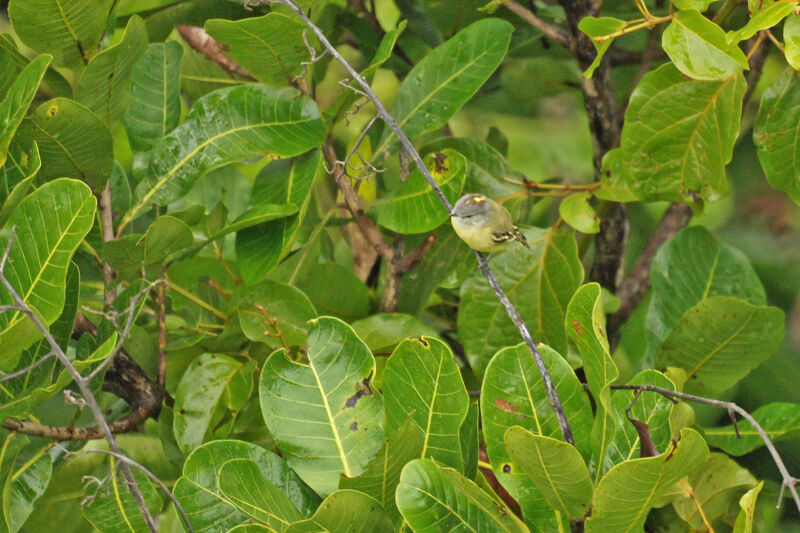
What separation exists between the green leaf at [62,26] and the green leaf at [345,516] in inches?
25.1

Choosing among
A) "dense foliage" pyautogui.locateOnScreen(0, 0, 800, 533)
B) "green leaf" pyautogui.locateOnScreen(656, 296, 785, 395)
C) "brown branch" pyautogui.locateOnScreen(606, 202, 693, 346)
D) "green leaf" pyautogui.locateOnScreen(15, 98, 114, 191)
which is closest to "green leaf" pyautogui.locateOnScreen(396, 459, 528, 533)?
"dense foliage" pyautogui.locateOnScreen(0, 0, 800, 533)

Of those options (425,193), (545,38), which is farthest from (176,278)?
(545,38)

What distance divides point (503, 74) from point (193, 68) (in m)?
0.54

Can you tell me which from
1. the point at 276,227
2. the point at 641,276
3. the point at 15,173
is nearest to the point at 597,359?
the point at 276,227

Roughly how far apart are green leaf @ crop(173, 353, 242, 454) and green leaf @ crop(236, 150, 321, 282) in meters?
0.13

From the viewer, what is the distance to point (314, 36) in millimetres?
1065

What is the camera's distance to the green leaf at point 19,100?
89cm

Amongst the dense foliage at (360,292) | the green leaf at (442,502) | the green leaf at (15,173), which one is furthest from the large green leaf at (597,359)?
the green leaf at (15,173)

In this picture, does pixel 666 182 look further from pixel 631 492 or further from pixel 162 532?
pixel 162 532

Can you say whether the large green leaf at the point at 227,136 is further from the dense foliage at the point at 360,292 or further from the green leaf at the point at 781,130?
the green leaf at the point at 781,130

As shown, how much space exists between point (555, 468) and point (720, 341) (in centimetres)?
46

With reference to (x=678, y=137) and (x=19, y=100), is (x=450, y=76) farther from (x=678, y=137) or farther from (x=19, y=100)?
(x=19, y=100)

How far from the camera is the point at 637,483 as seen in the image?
2.33ft

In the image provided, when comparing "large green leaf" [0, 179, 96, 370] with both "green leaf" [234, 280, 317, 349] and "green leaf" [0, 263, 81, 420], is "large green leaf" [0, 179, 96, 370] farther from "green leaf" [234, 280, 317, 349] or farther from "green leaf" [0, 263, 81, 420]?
"green leaf" [234, 280, 317, 349]
